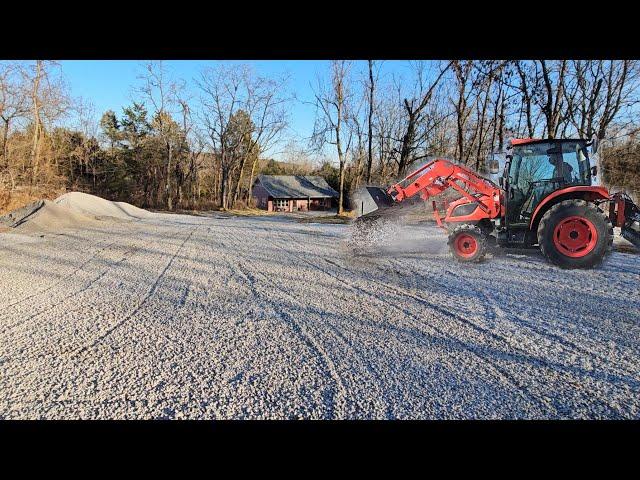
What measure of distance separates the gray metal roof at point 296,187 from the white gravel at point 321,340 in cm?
2161

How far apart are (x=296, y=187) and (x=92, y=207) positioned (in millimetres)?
17018

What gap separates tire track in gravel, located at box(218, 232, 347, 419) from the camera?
148 centimetres

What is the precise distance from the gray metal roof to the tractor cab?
22550 mm

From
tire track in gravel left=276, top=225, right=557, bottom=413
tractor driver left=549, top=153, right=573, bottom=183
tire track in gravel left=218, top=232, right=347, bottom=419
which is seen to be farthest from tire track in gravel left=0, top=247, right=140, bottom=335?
tractor driver left=549, top=153, right=573, bottom=183

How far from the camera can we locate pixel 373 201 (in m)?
4.46

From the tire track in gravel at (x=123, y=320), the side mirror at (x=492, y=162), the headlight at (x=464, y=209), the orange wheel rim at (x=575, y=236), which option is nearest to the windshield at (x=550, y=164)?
the side mirror at (x=492, y=162)

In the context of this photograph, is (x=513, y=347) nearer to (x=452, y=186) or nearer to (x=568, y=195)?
(x=568, y=195)

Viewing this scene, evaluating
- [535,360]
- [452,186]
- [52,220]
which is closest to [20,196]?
[52,220]

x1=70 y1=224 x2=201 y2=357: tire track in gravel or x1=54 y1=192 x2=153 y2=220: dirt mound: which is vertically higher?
x1=54 y1=192 x2=153 y2=220: dirt mound

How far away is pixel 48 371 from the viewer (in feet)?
5.68

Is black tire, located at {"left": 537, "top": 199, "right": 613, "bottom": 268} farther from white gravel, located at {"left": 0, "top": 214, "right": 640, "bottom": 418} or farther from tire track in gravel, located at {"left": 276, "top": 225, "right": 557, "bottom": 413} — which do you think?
tire track in gravel, located at {"left": 276, "top": 225, "right": 557, "bottom": 413}

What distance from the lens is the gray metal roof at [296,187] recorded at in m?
25.4

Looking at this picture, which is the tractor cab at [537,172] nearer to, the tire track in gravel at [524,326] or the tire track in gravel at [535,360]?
the tire track in gravel at [524,326]

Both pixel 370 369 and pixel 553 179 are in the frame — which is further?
pixel 553 179
